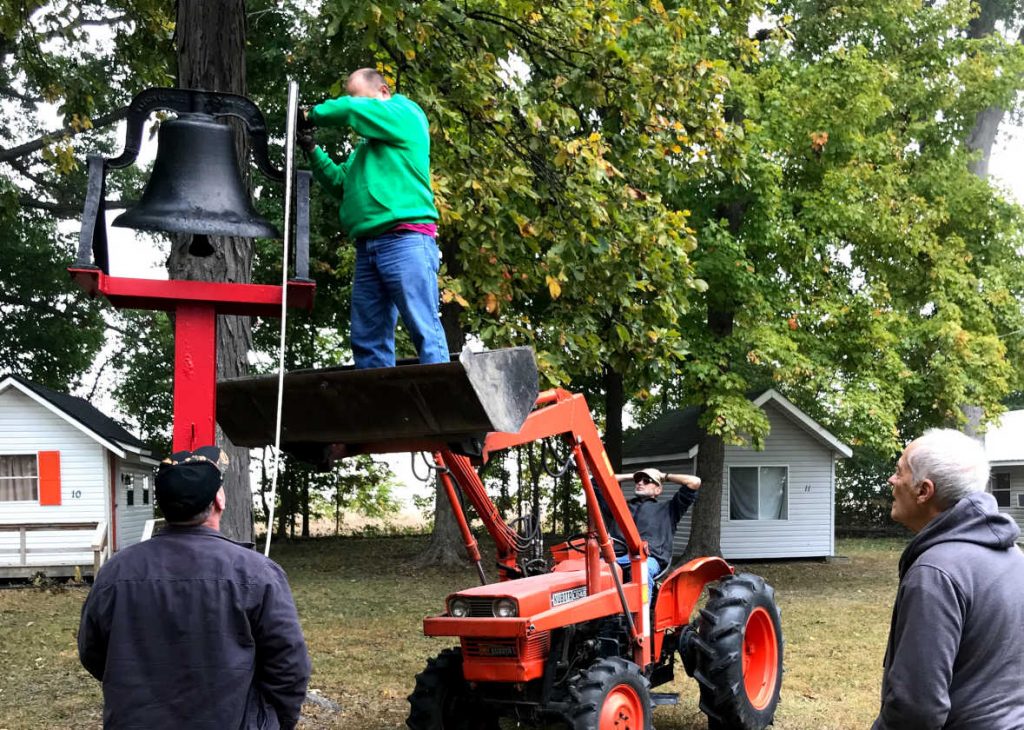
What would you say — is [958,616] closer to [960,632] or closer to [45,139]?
[960,632]

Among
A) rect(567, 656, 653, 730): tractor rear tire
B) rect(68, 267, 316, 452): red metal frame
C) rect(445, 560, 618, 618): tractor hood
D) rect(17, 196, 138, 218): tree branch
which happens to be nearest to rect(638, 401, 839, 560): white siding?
rect(17, 196, 138, 218): tree branch

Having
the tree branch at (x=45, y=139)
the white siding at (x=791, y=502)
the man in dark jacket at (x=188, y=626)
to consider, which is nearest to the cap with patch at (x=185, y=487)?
the man in dark jacket at (x=188, y=626)

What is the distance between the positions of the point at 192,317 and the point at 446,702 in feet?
12.9

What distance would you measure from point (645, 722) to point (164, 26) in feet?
25.7

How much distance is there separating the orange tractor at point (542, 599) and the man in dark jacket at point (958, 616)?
6.13 ft

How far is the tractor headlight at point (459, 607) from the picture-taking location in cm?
686

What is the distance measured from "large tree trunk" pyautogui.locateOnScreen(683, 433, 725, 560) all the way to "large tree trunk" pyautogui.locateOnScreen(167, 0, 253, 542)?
14.4 metres

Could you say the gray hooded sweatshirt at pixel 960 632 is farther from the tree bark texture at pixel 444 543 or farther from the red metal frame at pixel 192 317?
the tree bark texture at pixel 444 543

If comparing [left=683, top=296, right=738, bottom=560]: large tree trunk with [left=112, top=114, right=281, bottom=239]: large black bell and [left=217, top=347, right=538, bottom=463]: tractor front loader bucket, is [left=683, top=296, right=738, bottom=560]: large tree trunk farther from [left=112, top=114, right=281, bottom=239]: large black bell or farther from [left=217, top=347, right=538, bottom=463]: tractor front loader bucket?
[left=112, top=114, right=281, bottom=239]: large black bell

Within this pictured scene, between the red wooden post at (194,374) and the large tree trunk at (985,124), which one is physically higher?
the large tree trunk at (985,124)

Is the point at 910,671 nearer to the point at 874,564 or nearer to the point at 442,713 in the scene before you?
the point at 442,713

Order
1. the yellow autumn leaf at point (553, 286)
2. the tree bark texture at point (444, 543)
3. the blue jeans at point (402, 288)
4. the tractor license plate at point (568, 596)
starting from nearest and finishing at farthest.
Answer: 1. the blue jeans at point (402, 288)
2. the tractor license plate at point (568, 596)
3. the yellow autumn leaf at point (553, 286)
4. the tree bark texture at point (444, 543)

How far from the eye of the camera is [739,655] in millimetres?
7680

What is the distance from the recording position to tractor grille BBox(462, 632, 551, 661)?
6.74m
